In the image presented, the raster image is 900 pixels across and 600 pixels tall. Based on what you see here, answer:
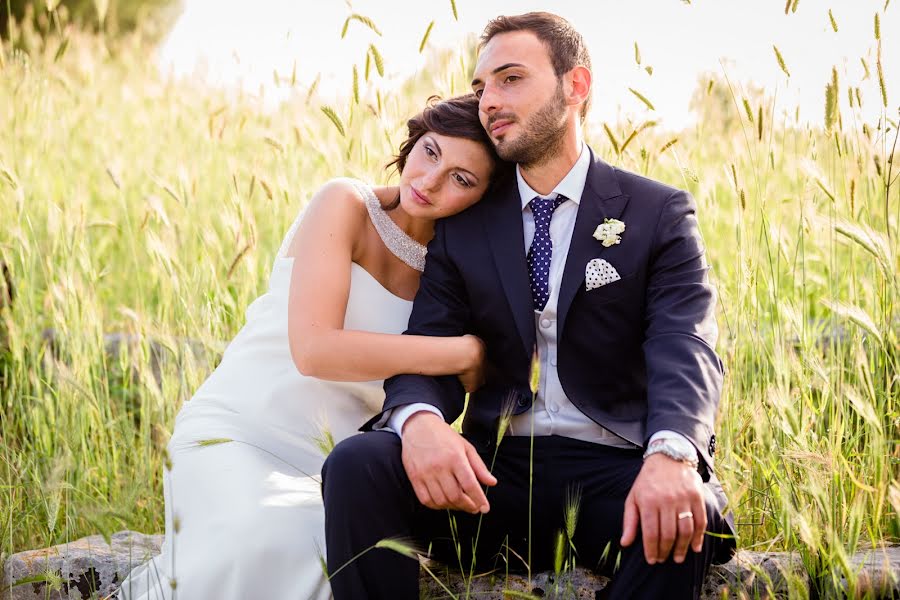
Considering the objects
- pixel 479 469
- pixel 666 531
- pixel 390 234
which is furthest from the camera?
pixel 390 234

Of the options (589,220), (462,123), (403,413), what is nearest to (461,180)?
(462,123)

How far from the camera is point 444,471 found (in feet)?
7.07

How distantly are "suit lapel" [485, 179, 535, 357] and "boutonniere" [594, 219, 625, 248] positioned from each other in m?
0.21

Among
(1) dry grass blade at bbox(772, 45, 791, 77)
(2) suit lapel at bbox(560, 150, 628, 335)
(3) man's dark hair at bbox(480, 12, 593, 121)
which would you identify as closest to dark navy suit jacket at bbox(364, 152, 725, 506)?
(2) suit lapel at bbox(560, 150, 628, 335)

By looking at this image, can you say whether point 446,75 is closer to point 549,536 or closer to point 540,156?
point 540,156

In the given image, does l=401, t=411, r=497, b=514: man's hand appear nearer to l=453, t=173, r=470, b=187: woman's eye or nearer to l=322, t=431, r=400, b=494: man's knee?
l=322, t=431, r=400, b=494: man's knee

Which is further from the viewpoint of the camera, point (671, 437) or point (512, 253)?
point (512, 253)

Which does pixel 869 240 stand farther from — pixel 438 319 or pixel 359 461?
pixel 359 461

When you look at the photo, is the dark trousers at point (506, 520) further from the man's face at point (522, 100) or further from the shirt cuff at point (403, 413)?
the man's face at point (522, 100)

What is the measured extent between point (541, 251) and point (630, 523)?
0.88 meters

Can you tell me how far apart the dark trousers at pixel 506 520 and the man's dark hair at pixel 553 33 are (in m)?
1.10

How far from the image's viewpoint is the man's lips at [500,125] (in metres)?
2.62

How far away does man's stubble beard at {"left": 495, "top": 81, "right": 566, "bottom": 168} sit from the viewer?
261 centimetres

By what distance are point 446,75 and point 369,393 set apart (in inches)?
47.4
